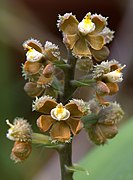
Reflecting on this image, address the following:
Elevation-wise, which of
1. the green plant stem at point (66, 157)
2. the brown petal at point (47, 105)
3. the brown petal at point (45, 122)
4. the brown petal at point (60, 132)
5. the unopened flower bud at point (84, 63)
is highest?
the unopened flower bud at point (84, 63)

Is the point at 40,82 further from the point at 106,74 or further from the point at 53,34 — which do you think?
the point at 53,34

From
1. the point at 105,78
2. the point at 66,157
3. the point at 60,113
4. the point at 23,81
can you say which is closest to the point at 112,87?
the point at 105,78

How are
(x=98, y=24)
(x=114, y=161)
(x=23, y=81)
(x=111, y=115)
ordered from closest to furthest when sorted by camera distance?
(x=98, y=24)
(x=111, y=115)
(x=114, y=161)
(x=23, y=81)

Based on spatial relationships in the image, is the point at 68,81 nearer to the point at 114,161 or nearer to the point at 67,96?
the point at 67,96

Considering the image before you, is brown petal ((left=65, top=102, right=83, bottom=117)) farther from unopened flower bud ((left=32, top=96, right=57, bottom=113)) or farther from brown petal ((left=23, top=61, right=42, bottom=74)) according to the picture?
brown petal ((left=23, top=61, right=42, bottom=74))

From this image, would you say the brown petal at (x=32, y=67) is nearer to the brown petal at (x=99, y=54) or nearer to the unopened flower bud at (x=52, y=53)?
the unopened flower bud at (x=52, y=53)

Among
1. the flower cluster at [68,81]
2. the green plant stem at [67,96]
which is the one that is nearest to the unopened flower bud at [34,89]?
the flower cluster at [68,81]

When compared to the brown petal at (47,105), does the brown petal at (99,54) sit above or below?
above
